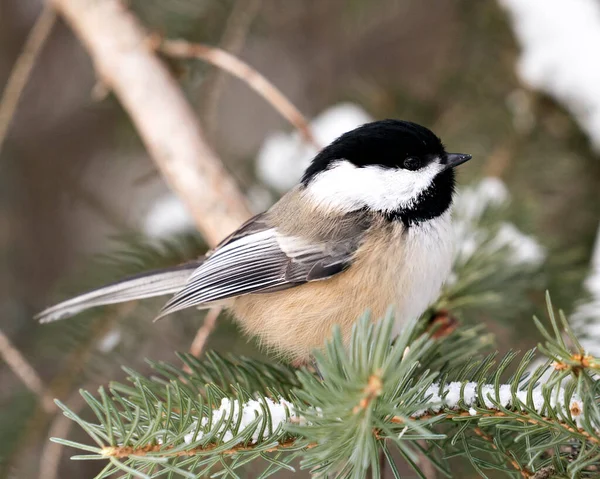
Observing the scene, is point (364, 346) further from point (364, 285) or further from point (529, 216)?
point (529, 216)

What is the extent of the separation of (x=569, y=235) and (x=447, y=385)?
0.88 metres

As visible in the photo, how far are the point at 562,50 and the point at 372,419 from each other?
3.69 ft

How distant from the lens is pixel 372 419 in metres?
0.57

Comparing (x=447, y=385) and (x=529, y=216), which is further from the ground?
(x=529, y=216)

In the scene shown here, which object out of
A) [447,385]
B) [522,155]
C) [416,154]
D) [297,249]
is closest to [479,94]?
[522,155]

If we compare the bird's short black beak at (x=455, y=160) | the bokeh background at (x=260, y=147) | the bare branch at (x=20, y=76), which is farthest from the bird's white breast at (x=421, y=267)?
the bare branch at (x=20, y=76)

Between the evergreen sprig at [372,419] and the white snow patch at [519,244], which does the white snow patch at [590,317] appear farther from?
the evergreen sprig at [372,419]

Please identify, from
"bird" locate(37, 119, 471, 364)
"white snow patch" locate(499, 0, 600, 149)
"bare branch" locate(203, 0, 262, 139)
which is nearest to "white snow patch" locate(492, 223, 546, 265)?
"bird" locate(37, 119, 471, 364)

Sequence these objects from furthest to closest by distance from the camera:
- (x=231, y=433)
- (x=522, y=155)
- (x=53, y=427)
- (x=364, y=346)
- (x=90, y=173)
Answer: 1. (x=90, y=173)
2. (x=522, y=155)
3. (x=53, y=427)
4. (x=231, y=433)
5. (x=364, y=346)

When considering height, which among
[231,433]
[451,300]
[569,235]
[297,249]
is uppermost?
[569,235]

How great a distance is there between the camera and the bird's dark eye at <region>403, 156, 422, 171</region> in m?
1.04

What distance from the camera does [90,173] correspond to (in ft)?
6.86

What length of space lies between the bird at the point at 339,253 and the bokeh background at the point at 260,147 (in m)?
0.20

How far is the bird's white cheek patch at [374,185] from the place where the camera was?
1.04 metres
